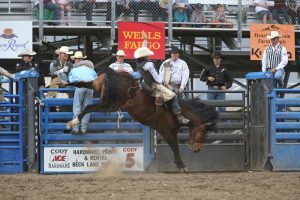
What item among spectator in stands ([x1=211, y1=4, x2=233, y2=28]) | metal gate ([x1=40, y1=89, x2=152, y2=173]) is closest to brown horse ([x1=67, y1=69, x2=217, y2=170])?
metal gate ([x1=40, y1=89, x2=152, y2=173])

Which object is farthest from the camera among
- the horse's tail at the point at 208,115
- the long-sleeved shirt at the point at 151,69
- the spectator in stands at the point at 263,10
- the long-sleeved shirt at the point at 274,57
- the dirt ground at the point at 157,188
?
the spectator in stands at the point at 263,10

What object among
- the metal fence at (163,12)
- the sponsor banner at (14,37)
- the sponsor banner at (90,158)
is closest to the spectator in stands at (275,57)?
the sponsor banner at (90,158)

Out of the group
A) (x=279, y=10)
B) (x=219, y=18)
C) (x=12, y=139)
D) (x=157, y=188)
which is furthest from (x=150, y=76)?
(x=279, y=10)

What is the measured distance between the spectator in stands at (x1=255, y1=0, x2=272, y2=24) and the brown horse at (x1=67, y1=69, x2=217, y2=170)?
5.70 metres

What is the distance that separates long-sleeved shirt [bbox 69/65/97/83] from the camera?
12.5m

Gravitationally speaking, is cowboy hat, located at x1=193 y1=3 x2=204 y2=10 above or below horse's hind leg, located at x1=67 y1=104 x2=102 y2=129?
above

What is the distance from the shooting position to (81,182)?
34.3 feet

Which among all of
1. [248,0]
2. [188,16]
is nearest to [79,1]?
[188,16]

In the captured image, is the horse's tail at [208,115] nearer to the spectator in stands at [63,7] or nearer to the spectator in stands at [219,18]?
the spectator in stands at [63,7]

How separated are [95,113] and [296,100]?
3523mm

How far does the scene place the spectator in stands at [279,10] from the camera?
18328mm

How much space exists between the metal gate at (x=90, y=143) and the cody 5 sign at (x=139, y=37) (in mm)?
4053

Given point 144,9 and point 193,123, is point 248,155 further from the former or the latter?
point 144,9

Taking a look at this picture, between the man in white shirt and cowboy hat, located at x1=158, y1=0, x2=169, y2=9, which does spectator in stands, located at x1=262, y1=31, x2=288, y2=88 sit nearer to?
the man in white shirt
